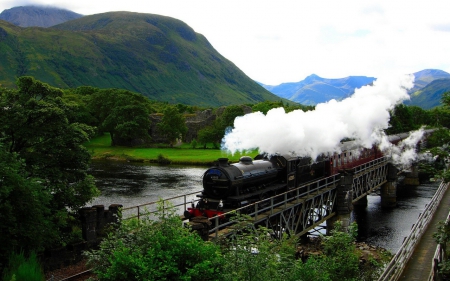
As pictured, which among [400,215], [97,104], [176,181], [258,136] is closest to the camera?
[258,136]

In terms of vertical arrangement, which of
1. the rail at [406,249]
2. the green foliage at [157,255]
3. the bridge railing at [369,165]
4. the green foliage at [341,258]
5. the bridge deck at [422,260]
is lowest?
the bridge deck at [422,260]

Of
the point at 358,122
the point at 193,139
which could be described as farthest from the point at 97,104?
the point at 358,122

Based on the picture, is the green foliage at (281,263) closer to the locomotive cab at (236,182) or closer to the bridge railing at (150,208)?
the bridge railing at (150,208)

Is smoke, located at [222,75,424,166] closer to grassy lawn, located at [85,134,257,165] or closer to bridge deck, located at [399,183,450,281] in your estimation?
bridge deck, located at [399,183,450,281]

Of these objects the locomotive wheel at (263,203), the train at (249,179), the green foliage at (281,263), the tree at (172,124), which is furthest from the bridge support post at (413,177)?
the tree at (172,124)

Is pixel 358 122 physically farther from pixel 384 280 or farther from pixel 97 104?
pixel 97 104

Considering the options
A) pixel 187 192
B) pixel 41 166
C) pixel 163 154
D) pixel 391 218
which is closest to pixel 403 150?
pixel 391 218

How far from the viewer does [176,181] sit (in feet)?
170

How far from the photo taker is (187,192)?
1738 inches

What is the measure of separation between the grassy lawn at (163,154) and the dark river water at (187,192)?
4647mm

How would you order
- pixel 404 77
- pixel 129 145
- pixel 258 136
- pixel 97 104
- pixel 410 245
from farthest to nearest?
pixel 97 104 < pixel 129 145 < pixel 404 77 < pixel 258 136 < pixel 410 245

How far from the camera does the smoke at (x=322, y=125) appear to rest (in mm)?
24656

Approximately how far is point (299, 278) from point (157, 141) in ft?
278

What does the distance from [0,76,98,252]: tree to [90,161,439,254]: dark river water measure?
18148mm
